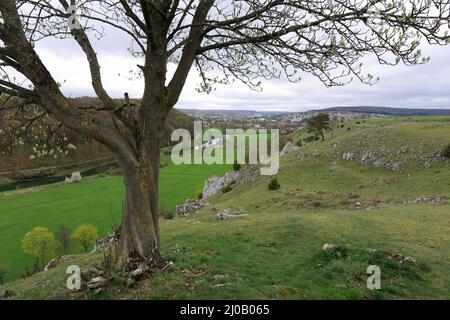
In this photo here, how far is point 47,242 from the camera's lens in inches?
1708

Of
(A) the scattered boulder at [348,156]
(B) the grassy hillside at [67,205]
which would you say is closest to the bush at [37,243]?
(B) the grassy hillside at [67,205]

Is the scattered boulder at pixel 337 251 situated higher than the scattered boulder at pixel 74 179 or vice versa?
the scattered boulder at pixel 337 251

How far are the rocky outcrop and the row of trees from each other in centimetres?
1727

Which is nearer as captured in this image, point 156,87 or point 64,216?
point 156,87

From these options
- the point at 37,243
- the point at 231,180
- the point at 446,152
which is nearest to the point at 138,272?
the point at 446,152

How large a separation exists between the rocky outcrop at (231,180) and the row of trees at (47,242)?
17273 millimetres

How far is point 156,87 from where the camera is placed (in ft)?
25.0

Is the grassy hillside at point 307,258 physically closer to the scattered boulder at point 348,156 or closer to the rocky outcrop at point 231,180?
the scattered boulder at point 348,156

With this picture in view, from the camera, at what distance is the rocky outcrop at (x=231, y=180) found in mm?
47356

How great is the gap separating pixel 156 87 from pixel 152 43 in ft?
3.04

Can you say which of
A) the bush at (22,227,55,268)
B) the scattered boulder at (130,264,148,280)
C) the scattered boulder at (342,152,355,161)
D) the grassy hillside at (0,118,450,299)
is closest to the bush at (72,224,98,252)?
the bush at (22,227,55,268)
